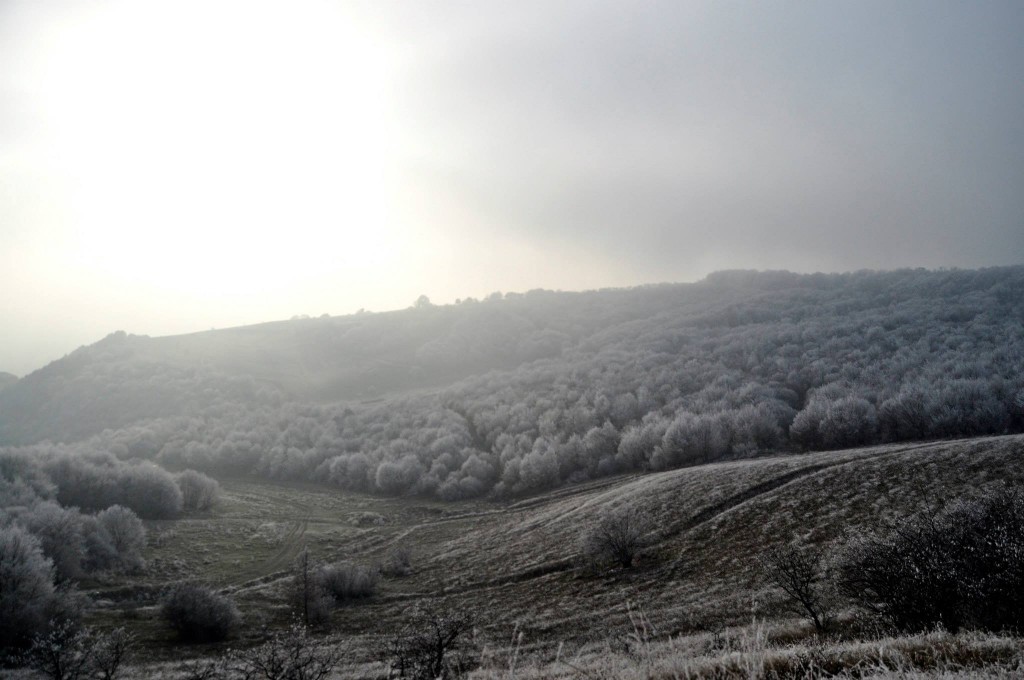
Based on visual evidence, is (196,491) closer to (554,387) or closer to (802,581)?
(554,387)

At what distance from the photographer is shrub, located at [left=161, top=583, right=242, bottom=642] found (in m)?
29.2

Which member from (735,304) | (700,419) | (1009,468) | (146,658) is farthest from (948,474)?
(735,304)

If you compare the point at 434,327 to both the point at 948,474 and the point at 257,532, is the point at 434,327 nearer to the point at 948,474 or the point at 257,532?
the point at 257,532

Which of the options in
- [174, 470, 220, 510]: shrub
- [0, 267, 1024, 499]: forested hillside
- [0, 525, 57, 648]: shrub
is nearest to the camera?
[0, 525, 57, 648]: shrub

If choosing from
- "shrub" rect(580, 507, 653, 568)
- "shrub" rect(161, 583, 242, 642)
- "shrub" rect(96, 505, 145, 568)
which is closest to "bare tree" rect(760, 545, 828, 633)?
"shrub" rect(580, 507, 653, 568)

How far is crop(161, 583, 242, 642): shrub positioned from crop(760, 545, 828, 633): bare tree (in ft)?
94.6

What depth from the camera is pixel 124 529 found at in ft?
143

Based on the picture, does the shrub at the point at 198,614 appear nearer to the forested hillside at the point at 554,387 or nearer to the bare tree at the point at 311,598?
the bare tree at the point at 311,598

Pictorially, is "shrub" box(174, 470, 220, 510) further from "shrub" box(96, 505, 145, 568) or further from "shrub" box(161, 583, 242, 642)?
"shrub" box(161, 583, 242, 642)

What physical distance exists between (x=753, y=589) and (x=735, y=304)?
135971 millimetres

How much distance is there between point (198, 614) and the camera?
29.2 meters

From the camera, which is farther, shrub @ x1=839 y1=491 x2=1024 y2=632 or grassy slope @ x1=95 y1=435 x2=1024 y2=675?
grassy slope @ x1=95 y1=435 x2=1024 y2=675

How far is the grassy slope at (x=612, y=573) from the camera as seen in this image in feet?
89.6

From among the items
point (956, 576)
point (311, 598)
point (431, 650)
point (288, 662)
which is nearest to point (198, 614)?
point (311, 598)
